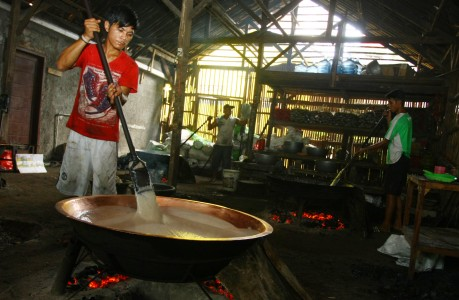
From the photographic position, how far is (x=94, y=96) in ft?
9.84

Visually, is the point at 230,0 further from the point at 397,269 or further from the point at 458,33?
the point at 397,269

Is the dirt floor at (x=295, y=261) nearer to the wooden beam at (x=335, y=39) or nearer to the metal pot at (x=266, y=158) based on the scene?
the metal pot at (x=266, y=158)

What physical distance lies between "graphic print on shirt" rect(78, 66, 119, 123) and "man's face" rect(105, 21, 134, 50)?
0.26 m

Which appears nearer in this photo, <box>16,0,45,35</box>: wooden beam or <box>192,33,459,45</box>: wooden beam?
<box>16,0,45,35</box>: wooden beam

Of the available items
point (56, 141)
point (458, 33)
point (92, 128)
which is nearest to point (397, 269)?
point (92, 128)

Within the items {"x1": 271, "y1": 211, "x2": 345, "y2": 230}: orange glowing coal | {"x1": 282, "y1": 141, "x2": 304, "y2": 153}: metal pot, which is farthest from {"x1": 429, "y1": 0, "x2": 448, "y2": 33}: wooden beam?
{"x1": 271, "y1": 211, "x2": 345, "y2": 230}: orange glowing coal

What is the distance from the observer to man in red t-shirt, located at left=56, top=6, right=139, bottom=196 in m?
2.94

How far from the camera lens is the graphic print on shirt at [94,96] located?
9.74ft

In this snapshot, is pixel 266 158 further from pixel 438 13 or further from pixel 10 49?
pixel 10 49

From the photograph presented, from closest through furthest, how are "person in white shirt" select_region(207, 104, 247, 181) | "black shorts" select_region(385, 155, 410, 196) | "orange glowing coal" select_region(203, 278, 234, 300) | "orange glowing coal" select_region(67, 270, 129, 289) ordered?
"orange glowing coal" select_region(67, 270, 129, 289) → "orange glowing coal" select_region(203, 278, 234, 300) → "black shorts" select_region(385, 155, 410, 196) → "person in white shirt" select_region(207, 104, 247, 181)

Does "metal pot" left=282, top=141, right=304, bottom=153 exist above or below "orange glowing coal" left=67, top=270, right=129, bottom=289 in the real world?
above

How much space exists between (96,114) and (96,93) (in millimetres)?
177

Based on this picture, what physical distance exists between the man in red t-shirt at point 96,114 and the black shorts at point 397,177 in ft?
15.3

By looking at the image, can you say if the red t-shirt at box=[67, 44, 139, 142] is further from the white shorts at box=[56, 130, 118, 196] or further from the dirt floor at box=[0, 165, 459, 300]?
the dirt floor at box=[0, 165, 459, 300]
